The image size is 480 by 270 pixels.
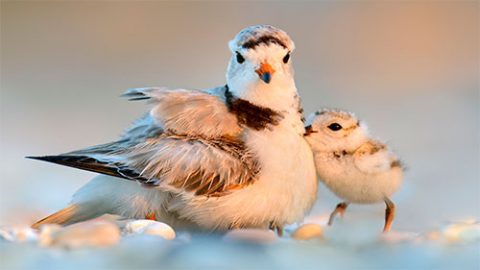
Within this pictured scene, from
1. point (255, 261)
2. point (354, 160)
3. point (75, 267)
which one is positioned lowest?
point (75, 267)

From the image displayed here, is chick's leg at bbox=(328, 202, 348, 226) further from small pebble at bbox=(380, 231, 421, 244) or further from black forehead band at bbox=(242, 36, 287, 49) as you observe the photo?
black forehead band at bbox=(242, 36, 287, 49)

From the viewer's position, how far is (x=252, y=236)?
1.04m

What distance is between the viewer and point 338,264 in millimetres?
917

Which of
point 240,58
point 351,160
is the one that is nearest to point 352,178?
point 351,160

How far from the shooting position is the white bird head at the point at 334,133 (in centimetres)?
125

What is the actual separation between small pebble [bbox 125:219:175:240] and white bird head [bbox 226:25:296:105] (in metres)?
0.25

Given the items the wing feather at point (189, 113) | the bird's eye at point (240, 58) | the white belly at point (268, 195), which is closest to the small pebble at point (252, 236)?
the white belly at point (268, 195)

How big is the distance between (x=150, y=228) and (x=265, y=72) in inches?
11.5

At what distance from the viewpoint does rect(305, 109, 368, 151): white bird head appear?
125 centimetres

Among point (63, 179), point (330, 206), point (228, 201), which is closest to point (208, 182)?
point (228, 201)

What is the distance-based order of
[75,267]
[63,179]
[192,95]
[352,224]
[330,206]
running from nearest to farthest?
[75,267], [352,224], [192,95], [330,206], [63,179]

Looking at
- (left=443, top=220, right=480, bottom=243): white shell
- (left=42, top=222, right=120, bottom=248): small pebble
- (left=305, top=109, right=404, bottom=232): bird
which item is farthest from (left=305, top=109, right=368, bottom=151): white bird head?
(left=42, top=222, right=120, bottom=248): small pebble

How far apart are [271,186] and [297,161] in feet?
0.22

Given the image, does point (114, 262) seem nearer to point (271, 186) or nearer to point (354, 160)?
point (271, 186)
